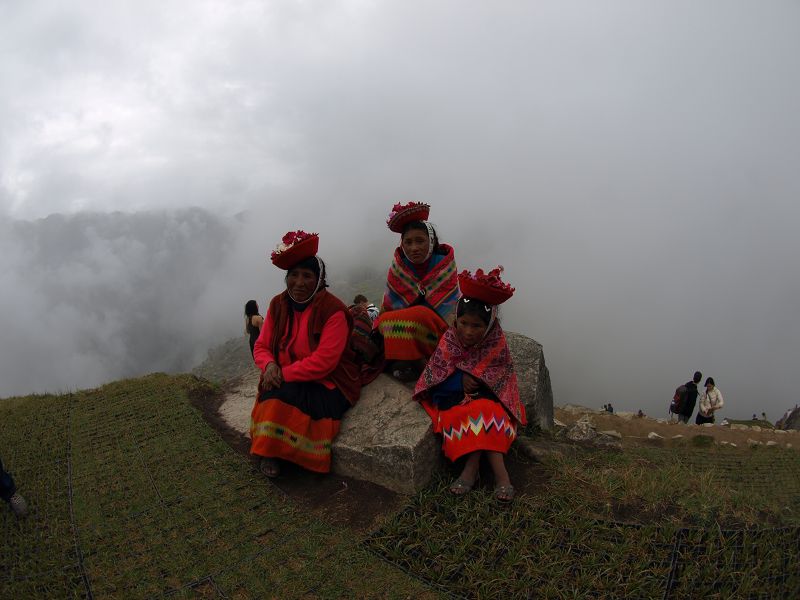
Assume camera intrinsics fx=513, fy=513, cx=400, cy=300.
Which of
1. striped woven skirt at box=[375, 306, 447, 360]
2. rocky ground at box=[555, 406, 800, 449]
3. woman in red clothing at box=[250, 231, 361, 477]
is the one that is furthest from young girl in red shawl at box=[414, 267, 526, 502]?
rocky ground at box=[555, 406, 800, 449]

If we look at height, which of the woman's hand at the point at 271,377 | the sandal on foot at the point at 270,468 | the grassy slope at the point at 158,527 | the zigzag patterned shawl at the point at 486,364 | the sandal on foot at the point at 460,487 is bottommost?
the grassy slope at the point at 158,527

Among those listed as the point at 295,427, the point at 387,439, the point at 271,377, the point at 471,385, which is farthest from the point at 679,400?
the point at 271,377

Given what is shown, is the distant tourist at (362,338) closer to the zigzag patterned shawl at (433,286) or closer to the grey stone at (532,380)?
the zigzag patterned shawl at (433,286)

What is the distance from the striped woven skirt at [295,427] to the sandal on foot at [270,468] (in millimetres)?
166

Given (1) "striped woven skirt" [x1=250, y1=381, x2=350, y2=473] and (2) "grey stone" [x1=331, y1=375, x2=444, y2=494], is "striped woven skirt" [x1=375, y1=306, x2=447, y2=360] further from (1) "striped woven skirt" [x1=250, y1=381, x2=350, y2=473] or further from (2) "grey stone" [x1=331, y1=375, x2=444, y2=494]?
(1) "striped woven skirt" [x1=250, y1=381, x2=350, y2=473]

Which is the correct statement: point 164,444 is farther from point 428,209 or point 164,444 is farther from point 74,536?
point 428,209

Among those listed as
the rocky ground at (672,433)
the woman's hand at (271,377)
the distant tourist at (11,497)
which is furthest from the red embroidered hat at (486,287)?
the rocky ground at (672,433)

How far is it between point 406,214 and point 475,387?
1971mm

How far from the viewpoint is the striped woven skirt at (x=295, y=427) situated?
15.6ft

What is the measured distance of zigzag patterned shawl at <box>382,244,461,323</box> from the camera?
5.58 m

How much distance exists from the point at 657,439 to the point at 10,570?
9.42m

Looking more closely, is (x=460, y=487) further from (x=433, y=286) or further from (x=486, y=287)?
(x=433, y=286)

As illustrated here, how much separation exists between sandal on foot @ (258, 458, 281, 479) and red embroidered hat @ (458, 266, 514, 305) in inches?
95.3

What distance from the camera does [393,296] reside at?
19.0 feet
